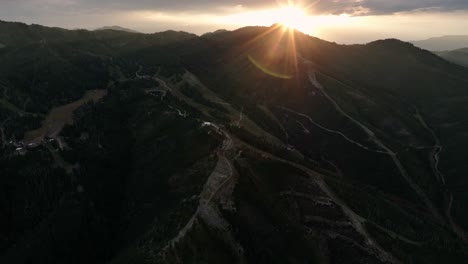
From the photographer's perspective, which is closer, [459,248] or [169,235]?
[169,235]

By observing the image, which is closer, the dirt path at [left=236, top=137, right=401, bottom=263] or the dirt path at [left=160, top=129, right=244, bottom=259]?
the dirt path at [left=160, top=129, right=244, bottom=259]

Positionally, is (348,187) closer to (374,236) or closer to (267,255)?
(374,236)

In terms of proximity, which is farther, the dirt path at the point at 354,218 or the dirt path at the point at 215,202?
the dirt path at the point at 354,218

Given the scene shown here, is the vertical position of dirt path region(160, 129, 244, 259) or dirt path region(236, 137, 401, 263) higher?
dirt path region(160, 129, 244, 259)

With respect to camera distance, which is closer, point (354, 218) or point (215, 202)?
point (215, 202)

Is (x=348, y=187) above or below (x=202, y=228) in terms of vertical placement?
below

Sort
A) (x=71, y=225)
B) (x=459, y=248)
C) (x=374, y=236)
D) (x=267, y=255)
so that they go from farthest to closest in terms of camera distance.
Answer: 1. (x=71, y=225)
2. (x=459, y=248)
3. (x=374, y=236)
4. (x=267, y=255)

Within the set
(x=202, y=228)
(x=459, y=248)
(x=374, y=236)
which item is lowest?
(x=459, y=248)

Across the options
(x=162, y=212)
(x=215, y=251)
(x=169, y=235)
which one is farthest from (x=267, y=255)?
(x=162, y=212)

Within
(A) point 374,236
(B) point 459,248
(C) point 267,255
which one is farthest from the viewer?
(B) point 459,248

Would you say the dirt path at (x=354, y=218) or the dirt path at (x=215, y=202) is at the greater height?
the dirt path at (x=215, y=202)

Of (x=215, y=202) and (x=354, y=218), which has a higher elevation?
(x=215, y=202)
